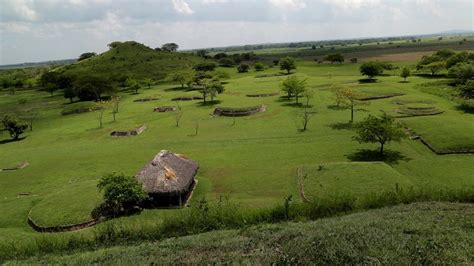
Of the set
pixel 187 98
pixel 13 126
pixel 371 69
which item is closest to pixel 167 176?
pixel 13 126

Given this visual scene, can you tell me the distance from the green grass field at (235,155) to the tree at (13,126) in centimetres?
167

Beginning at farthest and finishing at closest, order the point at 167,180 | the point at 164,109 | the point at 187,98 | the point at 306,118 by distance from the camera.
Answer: the point at 187,98 < the point at 164,109 < the point at 306,118 < the point at 167,180

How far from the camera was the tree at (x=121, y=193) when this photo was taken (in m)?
20.5

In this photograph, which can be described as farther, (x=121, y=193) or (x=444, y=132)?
(x=444, y=132)

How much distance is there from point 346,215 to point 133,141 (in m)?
28.3

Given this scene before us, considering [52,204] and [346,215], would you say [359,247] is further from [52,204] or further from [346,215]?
[52,204]

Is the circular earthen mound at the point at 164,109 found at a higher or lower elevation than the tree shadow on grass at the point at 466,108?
higher

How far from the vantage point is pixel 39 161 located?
34250mm

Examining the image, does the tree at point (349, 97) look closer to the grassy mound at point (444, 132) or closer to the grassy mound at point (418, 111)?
the grassy mound at point (418, 111)

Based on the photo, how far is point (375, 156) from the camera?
2952cm

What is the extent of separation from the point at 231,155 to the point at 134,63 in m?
98.1

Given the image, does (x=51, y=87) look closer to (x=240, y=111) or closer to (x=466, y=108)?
(x=240, y=111)

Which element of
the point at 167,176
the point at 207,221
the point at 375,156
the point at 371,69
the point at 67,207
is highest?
the point at 371,69

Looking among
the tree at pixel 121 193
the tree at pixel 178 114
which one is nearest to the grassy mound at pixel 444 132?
the tree at pixel 121 193
